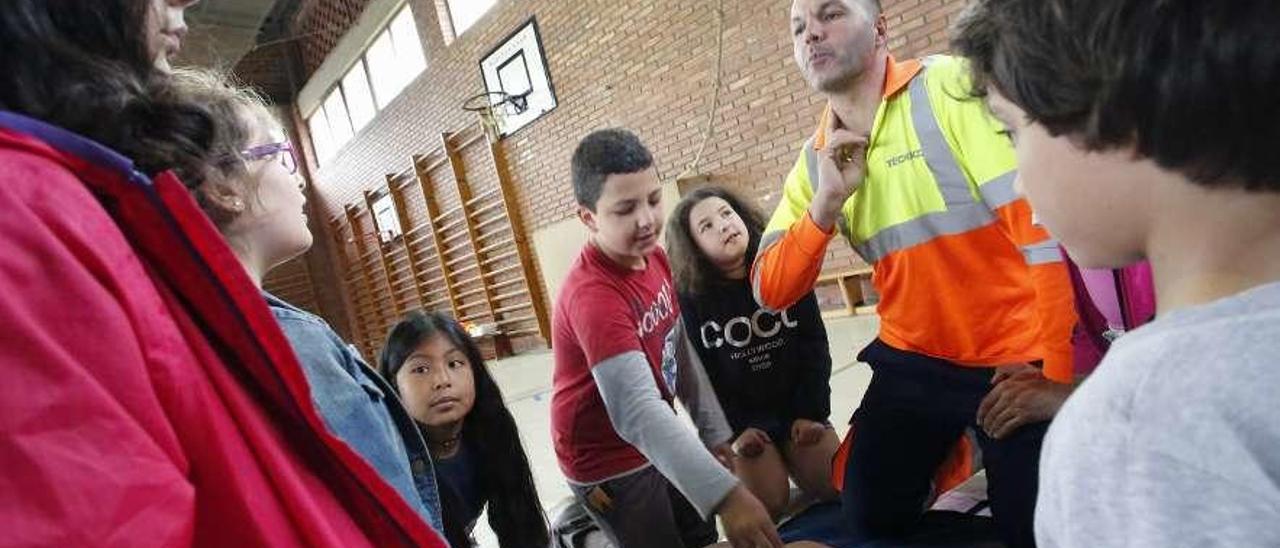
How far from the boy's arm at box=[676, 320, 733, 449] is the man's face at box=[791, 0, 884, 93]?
0.92 meters

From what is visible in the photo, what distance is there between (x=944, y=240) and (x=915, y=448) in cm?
62

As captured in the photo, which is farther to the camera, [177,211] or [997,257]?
[997,257]

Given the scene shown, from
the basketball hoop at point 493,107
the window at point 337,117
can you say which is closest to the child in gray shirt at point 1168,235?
the basketball hoop at point 493,107

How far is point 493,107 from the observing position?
7785 mm

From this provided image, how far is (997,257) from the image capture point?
1.63m

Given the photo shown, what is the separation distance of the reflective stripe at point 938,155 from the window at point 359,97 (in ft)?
30.8

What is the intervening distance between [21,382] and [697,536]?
205 cm

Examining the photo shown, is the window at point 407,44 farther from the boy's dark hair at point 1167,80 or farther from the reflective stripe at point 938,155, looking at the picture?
the boy's dark hair at point 1167,80

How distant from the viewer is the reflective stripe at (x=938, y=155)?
1559mm

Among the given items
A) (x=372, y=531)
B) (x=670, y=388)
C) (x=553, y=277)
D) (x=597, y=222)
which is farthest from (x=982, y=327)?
(x=553, y=277)

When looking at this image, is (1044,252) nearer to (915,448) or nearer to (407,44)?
(915,448)

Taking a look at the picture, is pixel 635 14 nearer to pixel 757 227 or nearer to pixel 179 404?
pixel 757 227

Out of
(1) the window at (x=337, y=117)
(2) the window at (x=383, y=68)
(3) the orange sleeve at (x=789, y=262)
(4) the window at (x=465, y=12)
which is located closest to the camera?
(3) the orange sleeve at (x=789, y=262)

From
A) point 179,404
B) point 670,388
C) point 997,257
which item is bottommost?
point 670,388
